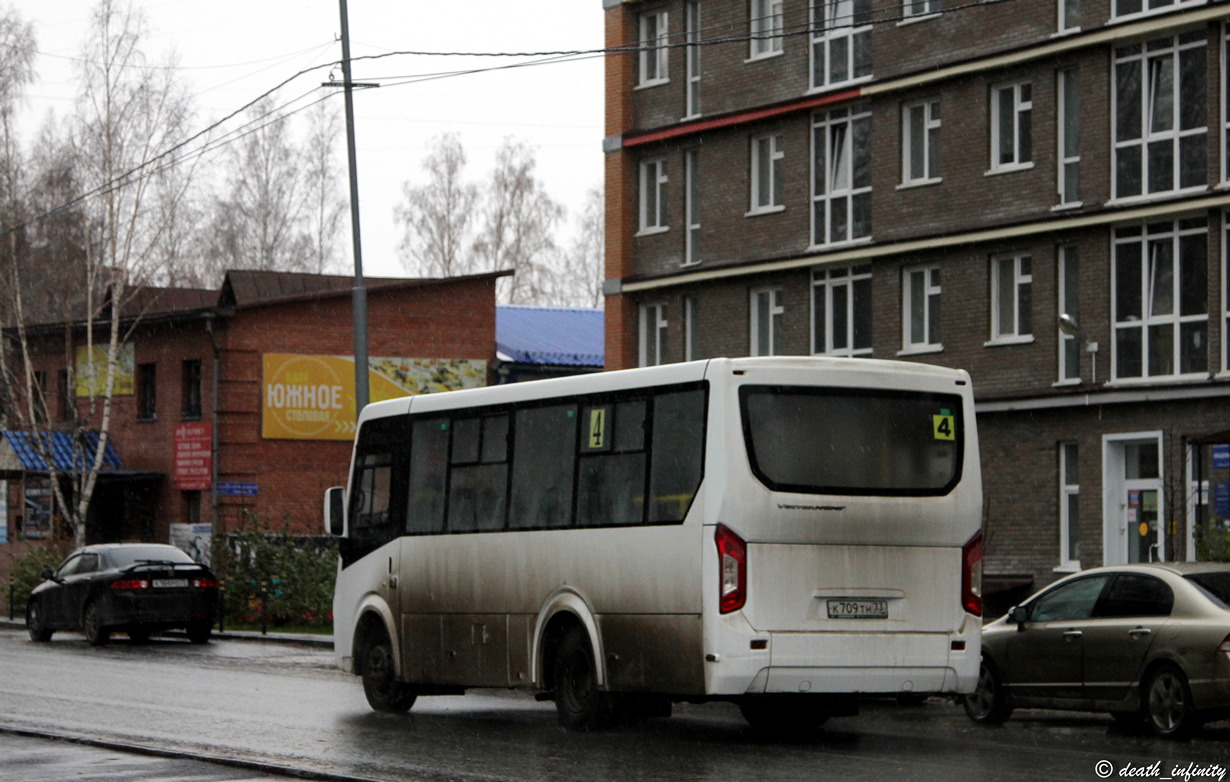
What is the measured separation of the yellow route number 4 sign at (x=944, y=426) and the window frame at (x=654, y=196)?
26.1 meters

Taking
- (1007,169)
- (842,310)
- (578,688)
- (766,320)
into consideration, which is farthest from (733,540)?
(766,320)

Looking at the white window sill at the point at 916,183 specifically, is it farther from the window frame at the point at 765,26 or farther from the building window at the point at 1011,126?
the window frame at the point at 765,26

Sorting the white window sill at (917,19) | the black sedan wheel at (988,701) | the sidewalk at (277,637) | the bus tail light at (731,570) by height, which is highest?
the white window sill at (917,19)

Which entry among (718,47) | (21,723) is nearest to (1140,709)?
(21,723)

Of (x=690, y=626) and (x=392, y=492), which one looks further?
(x=392, y=492)

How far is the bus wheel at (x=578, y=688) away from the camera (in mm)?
15219

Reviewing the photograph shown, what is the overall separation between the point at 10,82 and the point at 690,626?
41.0m

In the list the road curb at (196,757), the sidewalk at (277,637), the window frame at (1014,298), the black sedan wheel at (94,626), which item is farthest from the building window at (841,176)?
the road curb at (196,757)

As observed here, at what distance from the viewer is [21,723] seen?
15977mm

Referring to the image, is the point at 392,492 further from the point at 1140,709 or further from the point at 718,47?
the point at 718,47

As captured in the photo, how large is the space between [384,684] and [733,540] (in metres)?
5.41

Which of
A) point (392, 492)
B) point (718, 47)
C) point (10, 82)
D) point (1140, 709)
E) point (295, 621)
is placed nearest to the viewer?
point (1140, 709)

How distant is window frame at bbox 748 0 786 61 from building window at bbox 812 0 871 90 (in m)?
0.85

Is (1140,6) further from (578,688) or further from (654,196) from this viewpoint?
(578,688)
